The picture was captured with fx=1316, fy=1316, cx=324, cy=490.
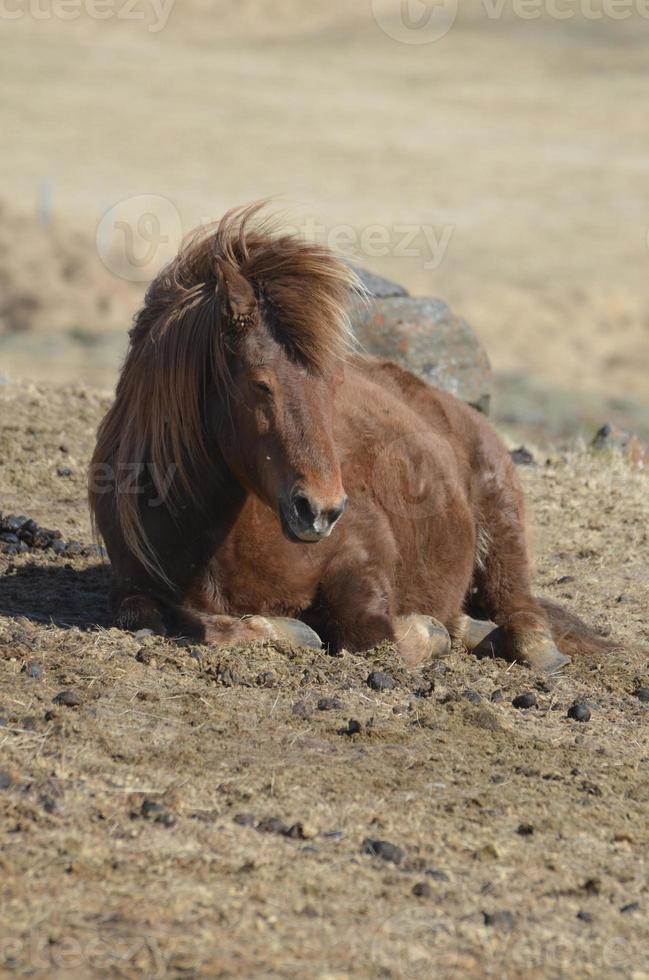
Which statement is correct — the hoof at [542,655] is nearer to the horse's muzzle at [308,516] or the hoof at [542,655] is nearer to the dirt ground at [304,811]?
the dirt ground at [304,811]

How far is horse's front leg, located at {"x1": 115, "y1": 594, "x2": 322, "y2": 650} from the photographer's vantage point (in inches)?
220

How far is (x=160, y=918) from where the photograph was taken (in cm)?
350

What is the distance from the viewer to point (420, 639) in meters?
5.99

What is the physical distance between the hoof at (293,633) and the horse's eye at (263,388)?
1.07 meters

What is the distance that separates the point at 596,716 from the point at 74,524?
143 inches

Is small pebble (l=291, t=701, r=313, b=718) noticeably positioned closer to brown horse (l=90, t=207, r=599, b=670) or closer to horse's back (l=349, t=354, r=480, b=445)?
brown horse (l=90, t=207, r=599, b=670)

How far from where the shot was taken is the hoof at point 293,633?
5.63m

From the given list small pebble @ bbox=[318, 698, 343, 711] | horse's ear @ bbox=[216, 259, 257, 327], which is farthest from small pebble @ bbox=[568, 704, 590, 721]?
horse's ear @ bbox=[216, 259, 257, 327]

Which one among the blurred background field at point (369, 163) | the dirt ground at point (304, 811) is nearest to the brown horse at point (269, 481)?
the dirt ground at point (304, 811)

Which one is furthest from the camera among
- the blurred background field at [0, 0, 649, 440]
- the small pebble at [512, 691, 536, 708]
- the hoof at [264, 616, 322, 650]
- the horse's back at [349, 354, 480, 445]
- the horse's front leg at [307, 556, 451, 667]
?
the blurred background field at [0, 0, 649, 440]

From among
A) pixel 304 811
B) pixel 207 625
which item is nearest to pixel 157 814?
pixel 304 811

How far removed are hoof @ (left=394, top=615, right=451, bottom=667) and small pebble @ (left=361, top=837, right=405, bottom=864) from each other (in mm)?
1707

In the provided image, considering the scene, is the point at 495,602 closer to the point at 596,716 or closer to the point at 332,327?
the point at 596,716

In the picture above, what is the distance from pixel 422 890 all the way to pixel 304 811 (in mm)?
602
